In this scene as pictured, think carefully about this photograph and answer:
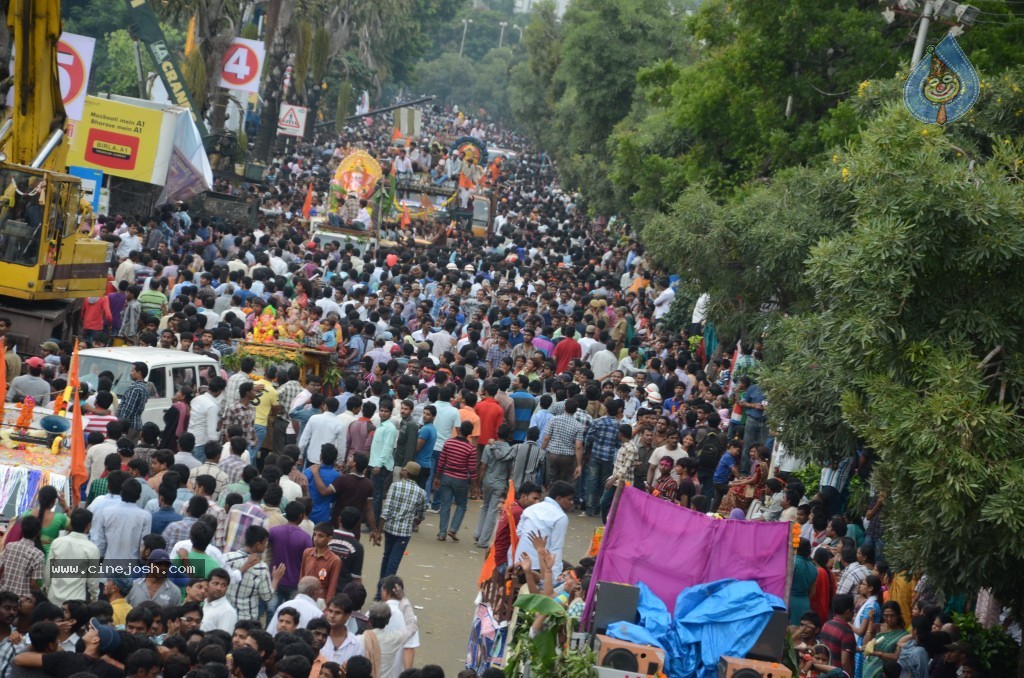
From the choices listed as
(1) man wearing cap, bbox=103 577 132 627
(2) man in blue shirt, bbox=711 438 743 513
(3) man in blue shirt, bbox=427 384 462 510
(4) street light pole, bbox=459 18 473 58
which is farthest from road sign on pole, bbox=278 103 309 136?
(4) street light pole, bbox=459 18 473 58

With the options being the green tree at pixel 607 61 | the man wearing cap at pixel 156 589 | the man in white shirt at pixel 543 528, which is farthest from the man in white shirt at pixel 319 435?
the green tree at pixel 607 61

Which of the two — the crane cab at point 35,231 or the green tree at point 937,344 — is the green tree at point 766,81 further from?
the green tree at point 937,344

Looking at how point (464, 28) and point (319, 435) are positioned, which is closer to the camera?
point (319, 435)

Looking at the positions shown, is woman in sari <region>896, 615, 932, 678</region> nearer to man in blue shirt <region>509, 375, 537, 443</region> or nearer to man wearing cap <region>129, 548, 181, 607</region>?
man wearing cap <region>129, 548, 181, 607</region>

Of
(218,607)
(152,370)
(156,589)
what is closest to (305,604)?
(218,607)

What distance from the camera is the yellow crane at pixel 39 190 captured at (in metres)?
17.1

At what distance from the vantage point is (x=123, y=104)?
26500mm

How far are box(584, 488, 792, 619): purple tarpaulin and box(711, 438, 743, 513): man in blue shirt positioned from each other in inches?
209

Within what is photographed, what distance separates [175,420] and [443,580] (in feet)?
9.71

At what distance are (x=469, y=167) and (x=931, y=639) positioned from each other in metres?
33.0

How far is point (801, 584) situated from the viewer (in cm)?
1126

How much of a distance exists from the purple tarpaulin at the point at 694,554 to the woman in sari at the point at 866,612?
136 cm

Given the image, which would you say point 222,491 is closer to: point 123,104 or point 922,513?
point 922,513
